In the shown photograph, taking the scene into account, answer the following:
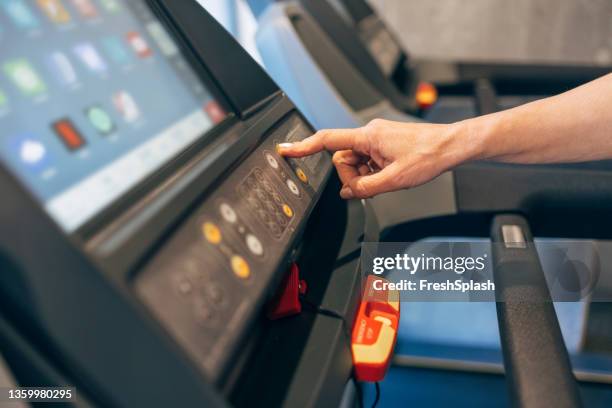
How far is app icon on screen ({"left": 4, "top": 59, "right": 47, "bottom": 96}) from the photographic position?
0.40 metres

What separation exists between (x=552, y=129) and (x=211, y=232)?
49 centimetres

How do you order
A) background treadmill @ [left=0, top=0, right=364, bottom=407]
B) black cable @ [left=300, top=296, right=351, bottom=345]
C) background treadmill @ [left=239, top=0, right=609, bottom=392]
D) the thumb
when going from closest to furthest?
background treadmill @ [left=0, top=0, right=364, bottom=407], black cable @ [left=300, top=296, right=351, bottom=345], the thumb, background treadmill @ [left=239, top=0, right=609, bottom=392]

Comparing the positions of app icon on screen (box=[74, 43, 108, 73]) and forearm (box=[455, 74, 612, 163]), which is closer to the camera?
app icon on screen (box=[74, 43, 108, 73])

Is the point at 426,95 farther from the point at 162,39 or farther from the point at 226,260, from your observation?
the point at 226,260

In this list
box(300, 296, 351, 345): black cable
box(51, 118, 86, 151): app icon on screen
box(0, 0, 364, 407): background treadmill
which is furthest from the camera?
box(300, 296, 351, 345): black cable

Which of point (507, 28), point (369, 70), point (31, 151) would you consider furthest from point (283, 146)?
point (507, 28)

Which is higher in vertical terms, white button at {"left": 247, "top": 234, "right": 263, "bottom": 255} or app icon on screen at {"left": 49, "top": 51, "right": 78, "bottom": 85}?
app icon on screen at {"left": 49, "top": 51, "right": 78, "bottom": 85}

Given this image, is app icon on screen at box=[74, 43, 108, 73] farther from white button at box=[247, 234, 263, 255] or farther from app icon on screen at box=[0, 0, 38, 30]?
white button at box=[247, 234, 263, 255]

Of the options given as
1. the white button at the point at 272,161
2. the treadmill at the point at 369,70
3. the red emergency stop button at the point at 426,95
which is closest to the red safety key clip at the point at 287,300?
A: the white button at the point at 272,161

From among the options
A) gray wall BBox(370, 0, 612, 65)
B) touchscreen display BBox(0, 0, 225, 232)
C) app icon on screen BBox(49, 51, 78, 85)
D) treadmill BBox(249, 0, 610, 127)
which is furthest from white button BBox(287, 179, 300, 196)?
gray wall BBox(370, 0, 612, 65)

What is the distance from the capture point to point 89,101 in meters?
0.47

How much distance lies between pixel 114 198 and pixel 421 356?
1275mm

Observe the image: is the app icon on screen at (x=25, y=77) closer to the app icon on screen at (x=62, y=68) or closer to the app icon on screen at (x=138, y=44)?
the app icon on screen at (x=62, y=68)

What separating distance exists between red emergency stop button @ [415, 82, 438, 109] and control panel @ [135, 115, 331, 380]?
4.40 ft
